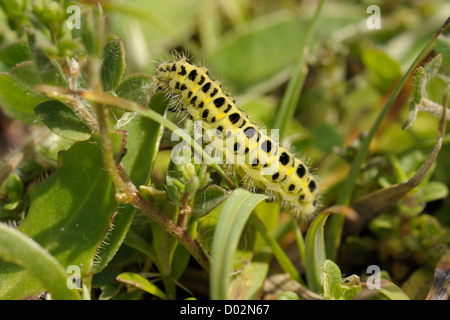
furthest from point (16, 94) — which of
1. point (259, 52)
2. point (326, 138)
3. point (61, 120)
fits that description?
point (259, 52)

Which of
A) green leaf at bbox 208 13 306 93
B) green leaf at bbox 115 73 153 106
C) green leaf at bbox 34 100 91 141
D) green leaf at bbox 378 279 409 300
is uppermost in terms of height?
green leaf at bbox 208 13 306 93

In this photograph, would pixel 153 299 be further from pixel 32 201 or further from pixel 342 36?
pixel 342 36

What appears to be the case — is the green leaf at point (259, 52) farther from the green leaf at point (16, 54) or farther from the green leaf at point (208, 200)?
the green leaf at point (208, 200)

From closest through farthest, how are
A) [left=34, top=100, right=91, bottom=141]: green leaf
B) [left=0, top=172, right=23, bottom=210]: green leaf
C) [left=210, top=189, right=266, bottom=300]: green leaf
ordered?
[left=210, top=189, right=266, bottom=300]: green leaf, [left=34, top=100, right=91, bottom=141]: green leaf, [left=0, top=172, right=23, bottom=210]: green leaf

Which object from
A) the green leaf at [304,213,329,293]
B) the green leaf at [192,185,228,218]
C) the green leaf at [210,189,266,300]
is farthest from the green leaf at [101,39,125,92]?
the green leaf at [304,213,329,293]

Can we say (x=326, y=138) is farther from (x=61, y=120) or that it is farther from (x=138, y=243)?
(x=61, y=120)

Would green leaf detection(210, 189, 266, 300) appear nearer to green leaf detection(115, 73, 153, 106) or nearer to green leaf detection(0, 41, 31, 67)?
green leaf detection(115, 73, 153, 106)
